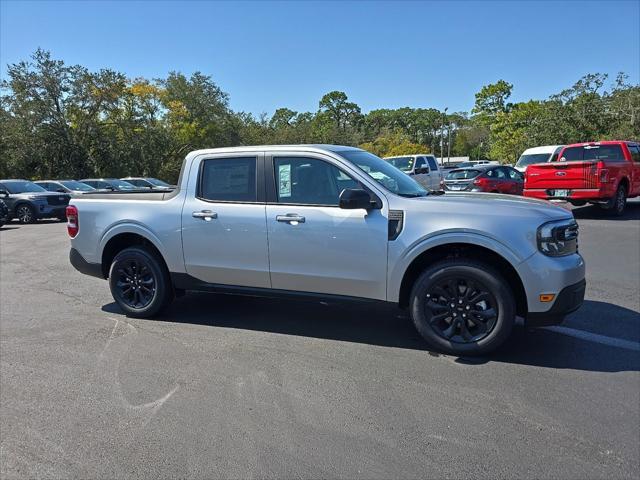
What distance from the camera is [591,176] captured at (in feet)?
41.0

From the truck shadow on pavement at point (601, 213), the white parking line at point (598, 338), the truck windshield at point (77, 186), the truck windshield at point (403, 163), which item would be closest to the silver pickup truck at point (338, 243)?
the white parking line at point (598, 338)

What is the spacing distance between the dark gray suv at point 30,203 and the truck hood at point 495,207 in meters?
17.7

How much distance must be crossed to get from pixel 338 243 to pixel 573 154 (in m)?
12.2

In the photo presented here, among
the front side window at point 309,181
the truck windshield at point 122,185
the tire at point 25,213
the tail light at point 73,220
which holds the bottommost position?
the tire at point 25,213

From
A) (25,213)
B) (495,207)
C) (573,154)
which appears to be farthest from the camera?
(25,213)

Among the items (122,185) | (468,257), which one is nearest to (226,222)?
(468,257)

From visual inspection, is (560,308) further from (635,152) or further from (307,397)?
(635,152)

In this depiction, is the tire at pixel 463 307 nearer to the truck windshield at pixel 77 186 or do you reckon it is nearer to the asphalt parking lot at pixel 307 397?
the asphalt parking lot at pixel 307 397

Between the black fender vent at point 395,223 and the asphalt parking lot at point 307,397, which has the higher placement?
the black fender vent at point 395,223

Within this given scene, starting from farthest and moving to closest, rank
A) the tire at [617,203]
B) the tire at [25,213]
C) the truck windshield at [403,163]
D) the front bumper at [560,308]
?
the truck windshield at [403,163] < the tire at [25,213] < the tire at [617,203] < the front bumper at [560,308]

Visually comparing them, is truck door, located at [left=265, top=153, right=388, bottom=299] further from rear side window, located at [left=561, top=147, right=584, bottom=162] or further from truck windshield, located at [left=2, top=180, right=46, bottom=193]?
truck windshield, located at [left=2, top=180, right=46, bottom=193]

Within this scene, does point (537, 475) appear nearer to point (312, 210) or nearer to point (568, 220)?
point (568, 220)

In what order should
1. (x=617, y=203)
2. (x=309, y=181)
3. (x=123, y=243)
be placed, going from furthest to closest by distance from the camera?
(x=617, y=203) → (x=123, y=243) → (x=309, y=181)

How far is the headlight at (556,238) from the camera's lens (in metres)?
4.10
